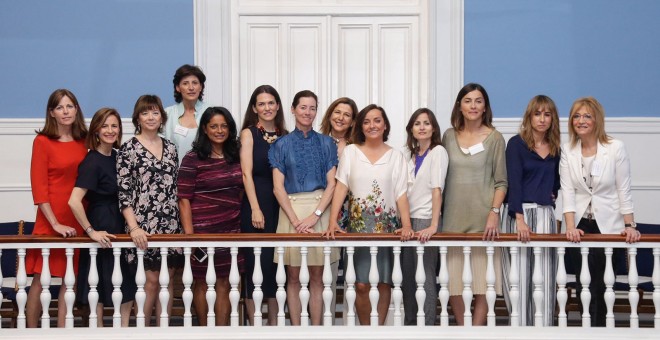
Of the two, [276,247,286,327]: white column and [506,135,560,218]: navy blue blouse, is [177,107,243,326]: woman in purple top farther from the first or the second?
[506,135,560,218]: navy blue blouse

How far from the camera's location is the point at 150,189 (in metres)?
6.03

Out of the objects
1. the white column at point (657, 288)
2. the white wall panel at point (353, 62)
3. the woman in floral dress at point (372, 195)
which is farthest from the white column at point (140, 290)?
the white wall panel at point (353, 62)

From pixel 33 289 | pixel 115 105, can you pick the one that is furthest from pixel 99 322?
pixel 115 105

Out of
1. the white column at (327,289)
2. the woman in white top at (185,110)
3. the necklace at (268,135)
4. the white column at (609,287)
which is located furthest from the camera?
the woman in white top at (185,110)

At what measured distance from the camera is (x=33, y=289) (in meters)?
6.05

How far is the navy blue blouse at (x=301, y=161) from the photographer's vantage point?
241 inches

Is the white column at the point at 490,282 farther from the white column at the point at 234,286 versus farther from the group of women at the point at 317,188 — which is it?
the white column at the point at 234,286

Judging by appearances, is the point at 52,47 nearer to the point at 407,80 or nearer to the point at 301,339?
the point at 407,80

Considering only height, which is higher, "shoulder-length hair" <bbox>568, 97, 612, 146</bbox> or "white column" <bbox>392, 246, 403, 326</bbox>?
"shoulder-length hair" <bbox>568, 97, 612, 146</bbox>

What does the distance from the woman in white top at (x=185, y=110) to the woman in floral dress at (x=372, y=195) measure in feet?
3.47

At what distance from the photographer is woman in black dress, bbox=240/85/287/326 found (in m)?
6.16

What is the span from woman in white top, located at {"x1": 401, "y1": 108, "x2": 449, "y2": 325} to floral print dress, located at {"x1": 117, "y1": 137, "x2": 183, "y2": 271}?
1.39 meters

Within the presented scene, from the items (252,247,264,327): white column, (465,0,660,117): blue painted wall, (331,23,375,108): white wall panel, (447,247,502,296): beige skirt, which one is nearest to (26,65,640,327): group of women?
(447,247,502,296): beige skirt

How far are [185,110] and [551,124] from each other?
232 cm
